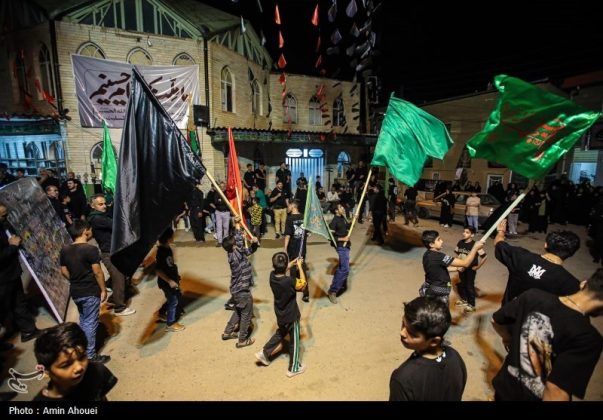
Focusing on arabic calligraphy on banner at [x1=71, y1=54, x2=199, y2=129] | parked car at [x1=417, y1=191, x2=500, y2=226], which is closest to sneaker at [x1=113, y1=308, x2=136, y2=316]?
arabic calligraphy on banner at [x1=71, y1=54, x2=199, y2=129]

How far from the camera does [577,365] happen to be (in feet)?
6.99

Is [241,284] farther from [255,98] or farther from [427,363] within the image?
[255,98]

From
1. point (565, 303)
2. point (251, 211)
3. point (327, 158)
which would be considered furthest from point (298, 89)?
point (565, 303)

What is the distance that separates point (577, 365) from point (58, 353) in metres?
3.46

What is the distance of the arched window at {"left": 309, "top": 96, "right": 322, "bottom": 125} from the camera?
2084 centimetres

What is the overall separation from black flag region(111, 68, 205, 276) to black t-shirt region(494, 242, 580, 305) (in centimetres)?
394

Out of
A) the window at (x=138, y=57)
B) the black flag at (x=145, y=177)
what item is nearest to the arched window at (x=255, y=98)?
the window at (x=138, y=57)

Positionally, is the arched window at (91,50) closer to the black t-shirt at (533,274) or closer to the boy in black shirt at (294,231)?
the boy in black shirt at (294,231)

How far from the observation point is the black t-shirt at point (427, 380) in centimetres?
195

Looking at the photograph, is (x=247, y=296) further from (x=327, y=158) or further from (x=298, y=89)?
(x=298, y=89)

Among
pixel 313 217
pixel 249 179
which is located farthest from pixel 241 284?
pixel 249 179

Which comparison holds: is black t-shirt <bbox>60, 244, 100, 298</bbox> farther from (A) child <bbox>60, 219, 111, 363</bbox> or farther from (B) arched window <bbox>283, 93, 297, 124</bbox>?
(B) arched window <bbox>283, 93, 297, 124</bbox>

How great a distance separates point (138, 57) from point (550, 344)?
1601 cm

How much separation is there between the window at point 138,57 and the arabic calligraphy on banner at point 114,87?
42cm
